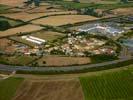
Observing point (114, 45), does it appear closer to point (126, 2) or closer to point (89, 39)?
point (89, 39)

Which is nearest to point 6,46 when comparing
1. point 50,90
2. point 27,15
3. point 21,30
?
point 21,30

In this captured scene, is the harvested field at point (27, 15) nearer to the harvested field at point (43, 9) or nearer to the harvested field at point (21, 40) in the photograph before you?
the harvested field at point (43, 9)

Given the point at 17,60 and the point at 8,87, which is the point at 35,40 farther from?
the point at 8,87

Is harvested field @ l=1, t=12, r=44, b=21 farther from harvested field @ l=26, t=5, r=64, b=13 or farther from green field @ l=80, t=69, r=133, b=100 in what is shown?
green field @ l=80, t=69, r=133, b=100

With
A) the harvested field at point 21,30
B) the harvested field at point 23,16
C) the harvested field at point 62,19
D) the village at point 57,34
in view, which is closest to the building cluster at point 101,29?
the village at point 57,34

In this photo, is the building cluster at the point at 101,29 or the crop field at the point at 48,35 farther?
the building cluster at the point at 101,29

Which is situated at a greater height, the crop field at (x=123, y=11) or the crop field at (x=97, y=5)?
the crop field at (x=97, y=5)

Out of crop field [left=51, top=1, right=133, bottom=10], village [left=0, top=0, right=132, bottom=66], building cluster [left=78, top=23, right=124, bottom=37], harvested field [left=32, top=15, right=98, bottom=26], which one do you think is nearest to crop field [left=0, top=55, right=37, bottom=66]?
village [left=0, top=0, right=132, bottom=66]
